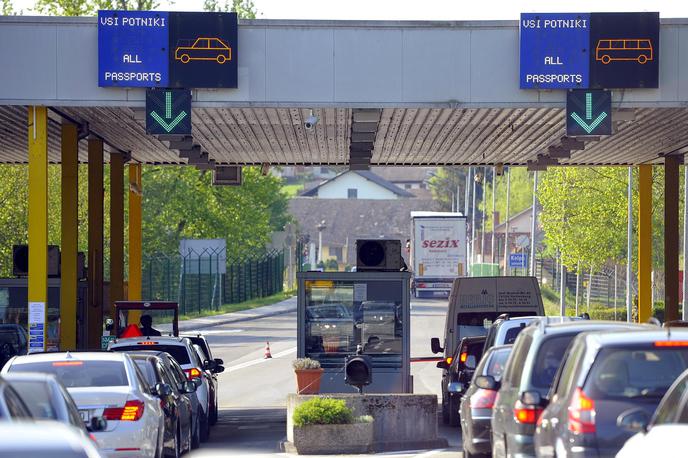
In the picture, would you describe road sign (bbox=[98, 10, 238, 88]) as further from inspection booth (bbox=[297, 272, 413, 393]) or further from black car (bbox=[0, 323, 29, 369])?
black car (bbox=[0, 323, 29, 369])

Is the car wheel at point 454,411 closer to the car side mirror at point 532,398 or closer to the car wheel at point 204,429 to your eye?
the car wheel at point 204,429

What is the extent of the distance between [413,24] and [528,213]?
10594cm

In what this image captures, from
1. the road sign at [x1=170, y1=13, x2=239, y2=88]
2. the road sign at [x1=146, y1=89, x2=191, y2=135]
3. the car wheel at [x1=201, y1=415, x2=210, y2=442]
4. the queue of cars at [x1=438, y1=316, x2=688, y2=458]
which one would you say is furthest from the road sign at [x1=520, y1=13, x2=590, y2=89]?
the queue of cars at [x1=438, y1=316, x2=688, y2=458]

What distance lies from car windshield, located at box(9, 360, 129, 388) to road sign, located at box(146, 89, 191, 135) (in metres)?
6.85

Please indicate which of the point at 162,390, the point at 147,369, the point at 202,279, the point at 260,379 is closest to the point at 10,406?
the point at 162,390

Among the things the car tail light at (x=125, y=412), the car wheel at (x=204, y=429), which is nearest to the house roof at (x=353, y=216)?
the car wheel at (x=204, y=429)

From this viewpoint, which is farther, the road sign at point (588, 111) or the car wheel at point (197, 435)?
the road sign at point (588, 111)

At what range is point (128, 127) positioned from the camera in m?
25.2

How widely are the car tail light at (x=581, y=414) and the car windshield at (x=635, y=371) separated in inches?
2.6

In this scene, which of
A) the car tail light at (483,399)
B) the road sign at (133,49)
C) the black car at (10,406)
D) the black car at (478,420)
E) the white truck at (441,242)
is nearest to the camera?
the black car at (10,406)

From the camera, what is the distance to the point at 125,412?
13.8 metres

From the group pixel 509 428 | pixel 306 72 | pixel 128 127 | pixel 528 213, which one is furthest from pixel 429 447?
pixel 528 213

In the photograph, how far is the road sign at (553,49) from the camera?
20.5 meters

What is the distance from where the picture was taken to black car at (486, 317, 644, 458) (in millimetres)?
11781
